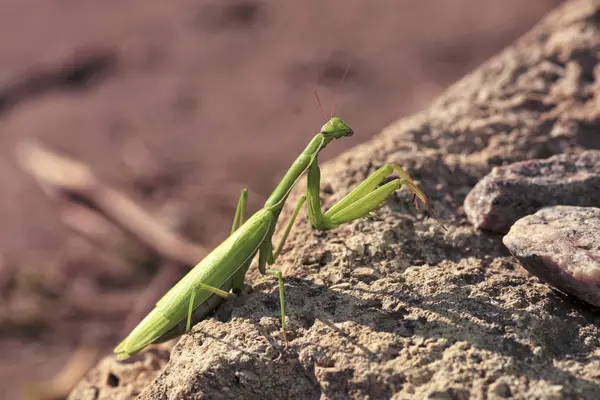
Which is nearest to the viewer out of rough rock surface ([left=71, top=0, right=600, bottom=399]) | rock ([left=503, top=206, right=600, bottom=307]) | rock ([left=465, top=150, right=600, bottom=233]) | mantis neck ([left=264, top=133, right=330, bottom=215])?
rough rock surface ([left=71, top=0, right=600, bottom=399])

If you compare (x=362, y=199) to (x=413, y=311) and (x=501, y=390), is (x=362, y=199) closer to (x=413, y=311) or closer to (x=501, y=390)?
(x=413, y=311)

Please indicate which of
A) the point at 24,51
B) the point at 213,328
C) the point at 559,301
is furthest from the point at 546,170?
the point at 24,51

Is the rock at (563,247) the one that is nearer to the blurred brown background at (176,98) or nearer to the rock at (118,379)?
the rock at (118,379)

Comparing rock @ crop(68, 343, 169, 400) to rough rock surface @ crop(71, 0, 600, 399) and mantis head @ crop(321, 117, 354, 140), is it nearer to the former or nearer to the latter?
rough rock surface @ crop(71, 0, 600, 399)

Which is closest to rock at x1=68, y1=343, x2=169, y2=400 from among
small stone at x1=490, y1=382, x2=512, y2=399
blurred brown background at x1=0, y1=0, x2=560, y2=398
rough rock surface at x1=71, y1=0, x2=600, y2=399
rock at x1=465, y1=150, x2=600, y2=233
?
rough rock surface at x1=71, y1=0, x2=600, y2=399

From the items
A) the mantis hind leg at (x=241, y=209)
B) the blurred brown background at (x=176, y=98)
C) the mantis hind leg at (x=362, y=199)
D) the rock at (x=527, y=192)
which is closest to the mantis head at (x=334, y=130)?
the mantis hind leg at (x=362, y=199)

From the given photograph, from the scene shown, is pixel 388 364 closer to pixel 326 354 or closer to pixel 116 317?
pixel 326 354

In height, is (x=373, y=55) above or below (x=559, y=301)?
above
